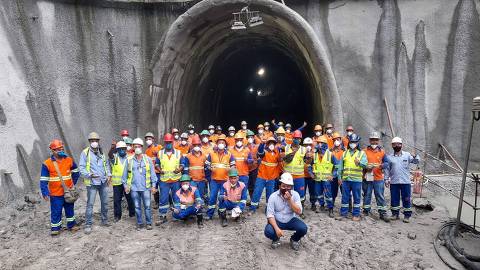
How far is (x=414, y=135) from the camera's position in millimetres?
8867

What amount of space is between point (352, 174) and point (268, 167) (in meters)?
1.62

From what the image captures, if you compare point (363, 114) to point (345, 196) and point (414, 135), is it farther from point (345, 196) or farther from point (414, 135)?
point (345, 196)

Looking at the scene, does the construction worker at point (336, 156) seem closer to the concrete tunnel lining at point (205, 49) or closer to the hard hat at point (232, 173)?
the concrete tunnel lining at point (205, 49)

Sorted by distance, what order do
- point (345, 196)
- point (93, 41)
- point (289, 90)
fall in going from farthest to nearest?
point (289, 90), point (93, 41), point (345, 196)

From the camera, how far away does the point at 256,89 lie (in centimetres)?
2464

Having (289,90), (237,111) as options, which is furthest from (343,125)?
(289,90)

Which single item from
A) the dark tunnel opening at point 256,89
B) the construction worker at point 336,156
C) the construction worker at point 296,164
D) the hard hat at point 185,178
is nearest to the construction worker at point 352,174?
the construction worker at point 336,156

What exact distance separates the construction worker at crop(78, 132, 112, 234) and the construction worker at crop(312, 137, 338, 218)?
4.12 meters

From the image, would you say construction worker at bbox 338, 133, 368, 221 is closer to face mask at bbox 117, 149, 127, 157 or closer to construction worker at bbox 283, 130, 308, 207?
construction worker at bbox 283, 130, 308, 207

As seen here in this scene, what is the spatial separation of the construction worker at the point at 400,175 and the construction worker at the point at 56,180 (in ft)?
19.5

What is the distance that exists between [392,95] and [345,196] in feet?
13.2

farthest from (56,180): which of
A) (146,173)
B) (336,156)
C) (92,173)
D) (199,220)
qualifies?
(336,156)

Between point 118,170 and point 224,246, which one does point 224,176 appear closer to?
point 224,246

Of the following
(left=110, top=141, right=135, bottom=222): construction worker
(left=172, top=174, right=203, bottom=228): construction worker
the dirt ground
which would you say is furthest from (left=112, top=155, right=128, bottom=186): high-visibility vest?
(left=172, top=174, right=203, bottom=228): construction worker
